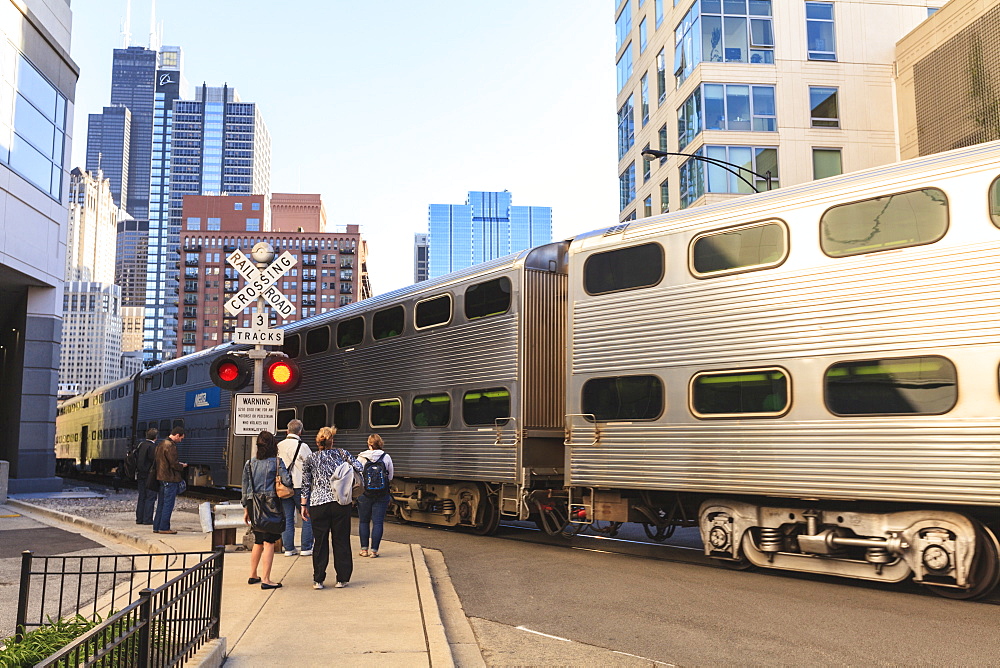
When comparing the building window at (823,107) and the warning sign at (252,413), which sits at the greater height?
the building window at (823,107)

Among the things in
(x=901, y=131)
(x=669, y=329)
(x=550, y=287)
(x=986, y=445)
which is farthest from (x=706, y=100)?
(x=986, y=445)

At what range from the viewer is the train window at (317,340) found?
66.4 ft

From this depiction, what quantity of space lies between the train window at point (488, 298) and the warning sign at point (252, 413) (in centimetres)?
387

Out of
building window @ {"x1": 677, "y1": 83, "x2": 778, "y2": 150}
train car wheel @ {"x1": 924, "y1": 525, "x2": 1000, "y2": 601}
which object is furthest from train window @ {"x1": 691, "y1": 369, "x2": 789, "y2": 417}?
building window @ {"x1": 677, "y1": 83, "x2": 778, "y2": 150}

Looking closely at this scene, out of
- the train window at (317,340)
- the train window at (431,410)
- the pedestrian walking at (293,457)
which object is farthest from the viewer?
the train window at (317,340)

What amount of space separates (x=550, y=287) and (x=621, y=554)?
4.24m

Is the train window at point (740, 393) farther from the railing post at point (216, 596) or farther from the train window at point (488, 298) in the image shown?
the railing post at point (216, 596)

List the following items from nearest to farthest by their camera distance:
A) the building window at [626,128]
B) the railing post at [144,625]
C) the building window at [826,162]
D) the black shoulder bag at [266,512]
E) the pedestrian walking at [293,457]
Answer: the railing post at [144,625] < the black shoulder bag at [266,512] < the pedestrian walking at [293,457] < the building window at [826,162] < the building window at [626,128]

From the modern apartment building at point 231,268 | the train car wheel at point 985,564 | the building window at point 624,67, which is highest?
the modern apartment building at point 231,268

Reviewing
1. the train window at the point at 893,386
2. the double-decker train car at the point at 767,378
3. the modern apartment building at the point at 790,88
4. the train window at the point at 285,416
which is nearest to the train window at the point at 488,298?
the double-decker train car at the point at 767,378

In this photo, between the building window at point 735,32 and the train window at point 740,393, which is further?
the building window at point 735,32

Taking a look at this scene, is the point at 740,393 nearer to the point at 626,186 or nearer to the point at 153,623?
the point at 153,623

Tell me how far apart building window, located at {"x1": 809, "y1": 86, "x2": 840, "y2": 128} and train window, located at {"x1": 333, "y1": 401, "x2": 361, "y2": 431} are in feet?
80.9

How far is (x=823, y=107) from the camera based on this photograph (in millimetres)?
35656
